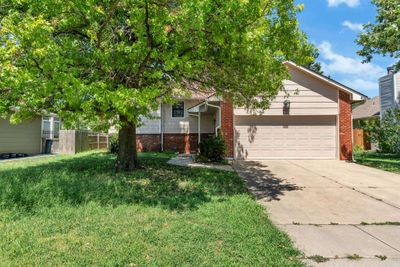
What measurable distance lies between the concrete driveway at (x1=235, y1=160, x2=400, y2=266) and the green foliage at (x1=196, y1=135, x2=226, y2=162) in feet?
10.0

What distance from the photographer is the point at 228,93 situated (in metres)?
10.1

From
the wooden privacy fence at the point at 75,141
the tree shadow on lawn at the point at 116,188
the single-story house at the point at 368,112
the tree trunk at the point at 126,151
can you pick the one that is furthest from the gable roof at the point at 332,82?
the wooden privacy fence at the point at 75,141

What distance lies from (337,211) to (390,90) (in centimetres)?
2074

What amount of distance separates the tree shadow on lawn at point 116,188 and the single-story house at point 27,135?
33.8 feet

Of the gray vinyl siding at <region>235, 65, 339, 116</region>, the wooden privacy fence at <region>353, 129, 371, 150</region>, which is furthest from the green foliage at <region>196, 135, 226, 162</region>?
the wooden privacy fence at <region>353, 129, 371, 150</region>

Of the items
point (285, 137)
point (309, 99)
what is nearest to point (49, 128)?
point (285, 137)

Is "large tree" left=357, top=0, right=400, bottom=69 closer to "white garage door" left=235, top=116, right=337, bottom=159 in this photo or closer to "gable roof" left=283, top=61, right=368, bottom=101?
"gable roof" left=283, top=61, right=368, bottom=101

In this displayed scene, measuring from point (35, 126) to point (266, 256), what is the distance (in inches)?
795

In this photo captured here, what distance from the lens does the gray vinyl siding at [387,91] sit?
72.8 ft

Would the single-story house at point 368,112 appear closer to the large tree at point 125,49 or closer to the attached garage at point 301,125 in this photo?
the attached garage at point 301,125

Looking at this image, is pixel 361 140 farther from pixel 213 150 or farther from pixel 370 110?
pixel 213 150

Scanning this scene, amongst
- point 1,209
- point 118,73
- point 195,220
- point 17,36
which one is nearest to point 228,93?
point 118,73

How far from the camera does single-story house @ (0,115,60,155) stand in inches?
694

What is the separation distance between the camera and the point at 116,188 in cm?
730
